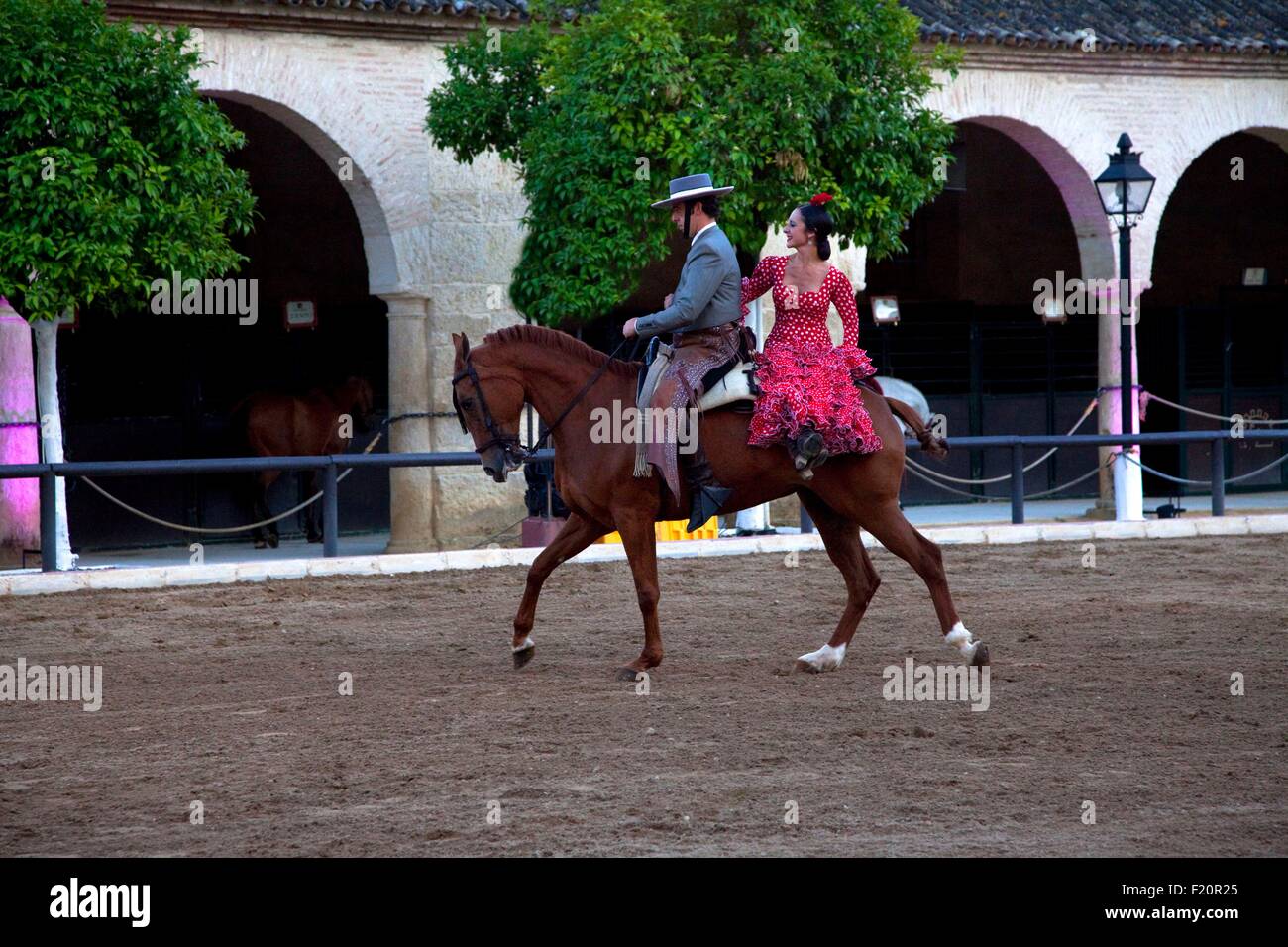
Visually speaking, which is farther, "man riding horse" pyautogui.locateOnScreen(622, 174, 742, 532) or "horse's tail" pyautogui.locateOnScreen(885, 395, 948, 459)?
"horse's tail" pyautogui.locateOnScreen(885, 395, 948, 459)

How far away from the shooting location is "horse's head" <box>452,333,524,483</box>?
8680 millimetres

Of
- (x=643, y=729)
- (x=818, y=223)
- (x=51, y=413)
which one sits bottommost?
(x=643, y=729)

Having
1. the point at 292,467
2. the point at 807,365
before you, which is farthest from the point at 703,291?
the point at 292,467

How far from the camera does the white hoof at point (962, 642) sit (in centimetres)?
848

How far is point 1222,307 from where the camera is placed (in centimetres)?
2184

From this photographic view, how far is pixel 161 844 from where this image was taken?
18.1 feet

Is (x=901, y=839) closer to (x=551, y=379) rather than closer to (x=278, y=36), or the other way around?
(x=551, y=379)

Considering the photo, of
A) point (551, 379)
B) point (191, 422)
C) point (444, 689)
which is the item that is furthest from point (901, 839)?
point (191, 422)

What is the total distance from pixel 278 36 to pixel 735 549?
19.4ft

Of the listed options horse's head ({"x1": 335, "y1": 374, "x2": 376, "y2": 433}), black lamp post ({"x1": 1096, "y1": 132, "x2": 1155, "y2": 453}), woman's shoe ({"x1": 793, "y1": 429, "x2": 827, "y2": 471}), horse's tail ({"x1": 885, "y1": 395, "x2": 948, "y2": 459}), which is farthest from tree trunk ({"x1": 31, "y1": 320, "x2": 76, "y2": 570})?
black lamp post ({"x1": 1096, "y1": 132, "x2": 1155, "y2": 453})

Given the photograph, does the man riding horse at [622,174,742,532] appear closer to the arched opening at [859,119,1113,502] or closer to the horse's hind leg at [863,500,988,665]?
the horse's hind leg at [863,500,988,665]

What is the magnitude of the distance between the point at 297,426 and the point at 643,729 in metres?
10.7

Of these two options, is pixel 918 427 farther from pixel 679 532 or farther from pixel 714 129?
pixel 679 532

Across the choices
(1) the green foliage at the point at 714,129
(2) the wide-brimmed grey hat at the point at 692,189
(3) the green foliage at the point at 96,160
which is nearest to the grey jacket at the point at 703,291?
(2) the wide-brimmed grey hat at the point at 692,189
